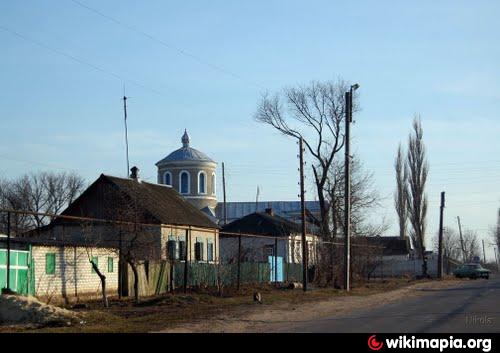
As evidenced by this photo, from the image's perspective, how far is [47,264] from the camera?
2528 centimetres

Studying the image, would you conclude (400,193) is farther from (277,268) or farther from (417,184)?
(277,268)

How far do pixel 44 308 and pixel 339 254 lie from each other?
30002 millimetres

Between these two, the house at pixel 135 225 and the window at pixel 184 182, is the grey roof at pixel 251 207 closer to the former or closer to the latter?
the window at pixel 184 182

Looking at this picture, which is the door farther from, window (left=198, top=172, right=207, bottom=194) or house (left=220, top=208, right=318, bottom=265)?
window (left=198, top=172, right=207, bottom=194)

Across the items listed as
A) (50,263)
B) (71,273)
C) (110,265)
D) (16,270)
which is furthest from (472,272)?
(16,270)

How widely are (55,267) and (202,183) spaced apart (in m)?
57.8

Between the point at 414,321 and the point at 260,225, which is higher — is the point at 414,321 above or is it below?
below

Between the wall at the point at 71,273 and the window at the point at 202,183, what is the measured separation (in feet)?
173

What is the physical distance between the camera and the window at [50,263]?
25.2 m

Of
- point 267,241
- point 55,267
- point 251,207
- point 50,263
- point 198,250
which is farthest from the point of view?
point 251,207

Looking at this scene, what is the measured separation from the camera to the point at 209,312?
23.1 meters

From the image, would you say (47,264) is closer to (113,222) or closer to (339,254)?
(113,222)

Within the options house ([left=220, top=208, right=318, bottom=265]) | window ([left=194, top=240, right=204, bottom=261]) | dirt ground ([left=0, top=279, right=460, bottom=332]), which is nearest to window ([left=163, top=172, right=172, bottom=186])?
house ([left=220, top=208, right=318, bottom=265])
